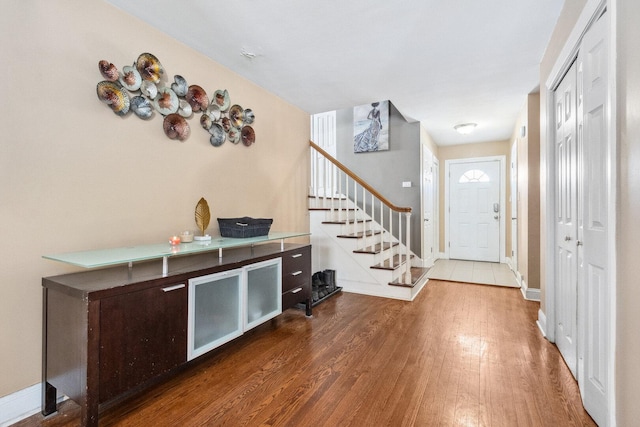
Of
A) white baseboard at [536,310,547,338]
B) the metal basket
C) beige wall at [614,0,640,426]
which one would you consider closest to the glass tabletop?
the metal basket

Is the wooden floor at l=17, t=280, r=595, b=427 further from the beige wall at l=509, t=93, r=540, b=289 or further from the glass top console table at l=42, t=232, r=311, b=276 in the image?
the beige wall at l=509, t=93, r=540, b=289

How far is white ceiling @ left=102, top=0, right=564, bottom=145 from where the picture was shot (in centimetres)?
207

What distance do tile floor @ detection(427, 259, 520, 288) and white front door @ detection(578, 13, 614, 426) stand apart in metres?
2.77

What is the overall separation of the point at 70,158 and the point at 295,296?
199 centimetres

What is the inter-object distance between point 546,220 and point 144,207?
3.12 m

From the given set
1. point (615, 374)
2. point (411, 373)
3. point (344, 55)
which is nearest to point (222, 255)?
point (411, 373)

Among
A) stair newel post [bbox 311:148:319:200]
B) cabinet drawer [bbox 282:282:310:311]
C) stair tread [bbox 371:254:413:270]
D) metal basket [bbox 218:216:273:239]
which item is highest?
stair newel post [bbox 311:148:319:200]

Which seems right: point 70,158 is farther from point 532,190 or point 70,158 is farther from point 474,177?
point 474,177

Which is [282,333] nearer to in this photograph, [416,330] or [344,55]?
[416,330]

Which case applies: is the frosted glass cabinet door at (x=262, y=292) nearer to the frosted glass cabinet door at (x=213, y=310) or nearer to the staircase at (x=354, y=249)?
the frosted glass cabinet door at (x=213, y=310)

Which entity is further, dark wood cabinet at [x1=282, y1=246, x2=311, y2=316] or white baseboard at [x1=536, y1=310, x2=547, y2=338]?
dark wood cabinet at [x1=282, y1=246, x2=311, y2=316]

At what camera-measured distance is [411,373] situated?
6.63 feet

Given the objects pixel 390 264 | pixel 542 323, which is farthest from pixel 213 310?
pixel 542 323

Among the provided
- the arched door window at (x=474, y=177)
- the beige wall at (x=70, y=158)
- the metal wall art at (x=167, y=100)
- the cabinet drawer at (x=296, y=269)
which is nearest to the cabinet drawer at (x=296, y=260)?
the cabinet drawer at (x=296, y=269)
